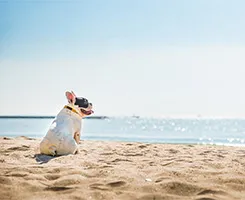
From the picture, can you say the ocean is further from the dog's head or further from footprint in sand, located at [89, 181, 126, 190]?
footprint in sand, located at [89, 181, 126, 190]

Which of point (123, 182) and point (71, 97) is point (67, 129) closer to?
point (71, 97)

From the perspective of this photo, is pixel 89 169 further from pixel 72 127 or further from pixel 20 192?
pixel 72 127

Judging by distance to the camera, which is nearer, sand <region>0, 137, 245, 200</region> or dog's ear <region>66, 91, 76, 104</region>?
sand <region>0, 137, 245, 200</region>

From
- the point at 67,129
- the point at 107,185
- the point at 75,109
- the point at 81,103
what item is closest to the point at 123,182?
the point at 107,185

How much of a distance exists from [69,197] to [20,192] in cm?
49

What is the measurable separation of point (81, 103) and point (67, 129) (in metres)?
0.61

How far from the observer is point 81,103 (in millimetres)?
6414

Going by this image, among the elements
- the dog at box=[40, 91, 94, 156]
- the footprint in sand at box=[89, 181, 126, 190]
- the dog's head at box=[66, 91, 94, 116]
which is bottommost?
the footprint in sand at box=[89, 181, 126, 190]

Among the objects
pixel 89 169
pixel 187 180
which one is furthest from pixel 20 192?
pixel 187 180

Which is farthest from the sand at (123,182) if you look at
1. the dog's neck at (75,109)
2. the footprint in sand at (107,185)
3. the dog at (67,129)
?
the dog's neck at (75,109)

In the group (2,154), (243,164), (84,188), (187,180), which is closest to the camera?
(84,188)

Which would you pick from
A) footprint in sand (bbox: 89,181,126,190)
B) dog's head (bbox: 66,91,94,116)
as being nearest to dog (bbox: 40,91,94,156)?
dog's head (bbox: 66,91,94,116)

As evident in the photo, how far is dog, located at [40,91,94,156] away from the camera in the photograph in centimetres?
584

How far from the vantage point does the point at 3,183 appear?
11.4 feet
